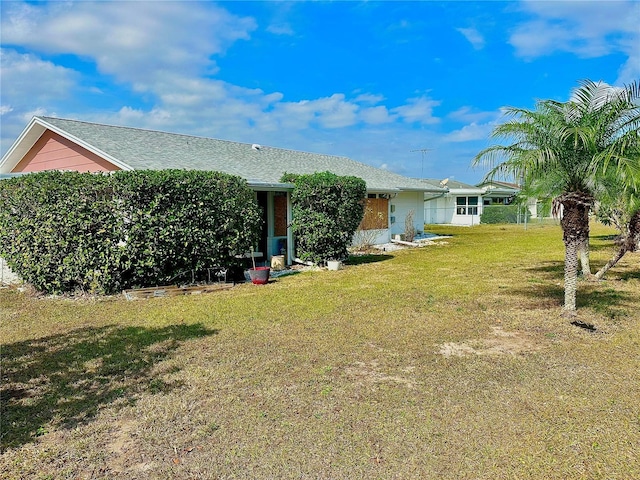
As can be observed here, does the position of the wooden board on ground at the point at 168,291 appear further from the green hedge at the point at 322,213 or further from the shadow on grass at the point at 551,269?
the shadow on grass at the point at 551,269

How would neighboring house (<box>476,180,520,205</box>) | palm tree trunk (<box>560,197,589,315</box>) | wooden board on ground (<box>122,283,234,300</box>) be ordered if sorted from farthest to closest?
neighboring house (<box>476,180,520,205</box>)
wooden board on ground (<box>122,283,234,300</box>)
palm tree trunk (<box>560,197,589,315</box>)

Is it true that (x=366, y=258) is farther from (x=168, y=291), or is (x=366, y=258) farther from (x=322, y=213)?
(x=168, y=291)

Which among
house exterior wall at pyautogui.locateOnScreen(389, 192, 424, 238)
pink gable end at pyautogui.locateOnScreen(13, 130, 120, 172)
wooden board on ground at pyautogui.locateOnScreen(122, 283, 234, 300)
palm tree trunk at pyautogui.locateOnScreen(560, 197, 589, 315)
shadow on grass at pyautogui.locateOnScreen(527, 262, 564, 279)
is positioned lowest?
wooden board on ground at pyautogui.locateOnScreen(122, 283, 234, 300)

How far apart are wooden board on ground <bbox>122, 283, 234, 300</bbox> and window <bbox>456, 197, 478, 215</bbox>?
2857 centimetres

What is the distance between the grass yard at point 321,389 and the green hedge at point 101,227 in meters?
0.81

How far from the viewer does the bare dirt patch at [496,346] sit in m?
5.22

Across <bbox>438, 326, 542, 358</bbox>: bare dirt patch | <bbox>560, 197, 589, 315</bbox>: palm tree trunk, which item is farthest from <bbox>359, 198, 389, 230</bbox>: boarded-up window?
<bbox>438, 326, 542, 358</bbox>: bare dirt patch

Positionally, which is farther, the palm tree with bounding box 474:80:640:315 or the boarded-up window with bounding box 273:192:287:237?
the boarded-up window with bounding box 273:192:287:237

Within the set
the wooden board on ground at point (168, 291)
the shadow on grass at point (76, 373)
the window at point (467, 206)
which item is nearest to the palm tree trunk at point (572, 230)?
the shadow on grass at point (76, 373)

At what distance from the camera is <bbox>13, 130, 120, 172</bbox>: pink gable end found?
1114 cm

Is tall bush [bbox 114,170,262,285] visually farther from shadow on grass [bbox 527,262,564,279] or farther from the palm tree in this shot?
shadow on grass [bbox 527,262,564,279]

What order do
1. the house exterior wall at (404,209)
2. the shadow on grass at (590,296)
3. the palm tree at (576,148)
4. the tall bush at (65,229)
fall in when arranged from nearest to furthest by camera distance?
the palm tree at (576,148), the shadow on grass at (590,296), the tall bush at (65,229), the house exterior wall at (404,209)

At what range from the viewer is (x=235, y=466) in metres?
2.92

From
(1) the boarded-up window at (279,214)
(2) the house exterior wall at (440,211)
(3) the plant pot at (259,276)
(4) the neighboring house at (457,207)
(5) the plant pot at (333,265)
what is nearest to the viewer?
(3) the plant pot at (259,276)
